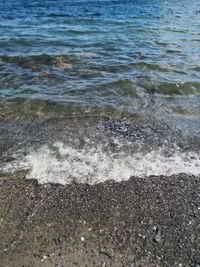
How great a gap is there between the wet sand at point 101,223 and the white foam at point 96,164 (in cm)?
21

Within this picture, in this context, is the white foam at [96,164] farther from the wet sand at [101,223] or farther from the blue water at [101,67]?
the blue water at [101,67]

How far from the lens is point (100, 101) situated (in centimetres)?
1039

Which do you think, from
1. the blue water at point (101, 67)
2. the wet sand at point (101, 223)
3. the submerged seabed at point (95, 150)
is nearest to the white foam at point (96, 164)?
the submerged seabed at point (95, 150)

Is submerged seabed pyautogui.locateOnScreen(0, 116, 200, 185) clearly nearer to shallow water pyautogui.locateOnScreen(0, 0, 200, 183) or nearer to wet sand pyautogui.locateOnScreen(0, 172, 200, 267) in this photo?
shallow water pyautogui.locateOnScreen(0, 0, 200, 183)

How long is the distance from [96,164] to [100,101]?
361cm

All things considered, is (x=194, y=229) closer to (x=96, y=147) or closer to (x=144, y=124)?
(x=96, y=147)

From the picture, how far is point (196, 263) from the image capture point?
15.9ft

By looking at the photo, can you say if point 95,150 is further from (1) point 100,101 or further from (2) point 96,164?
(1) point 100,101

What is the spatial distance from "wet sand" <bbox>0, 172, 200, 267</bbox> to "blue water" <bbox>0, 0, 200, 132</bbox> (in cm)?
319

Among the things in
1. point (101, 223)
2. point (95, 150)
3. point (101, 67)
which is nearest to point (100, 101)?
point (95, 150)

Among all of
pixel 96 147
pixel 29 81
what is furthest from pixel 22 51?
pixel 96 147

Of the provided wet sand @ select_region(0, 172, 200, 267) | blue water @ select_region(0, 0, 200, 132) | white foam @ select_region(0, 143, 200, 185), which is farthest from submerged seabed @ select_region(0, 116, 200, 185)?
blue water @ select_region(0, 0, 200, 132)

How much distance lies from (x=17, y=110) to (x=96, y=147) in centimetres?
304

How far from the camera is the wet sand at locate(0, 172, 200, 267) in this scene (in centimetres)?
495
